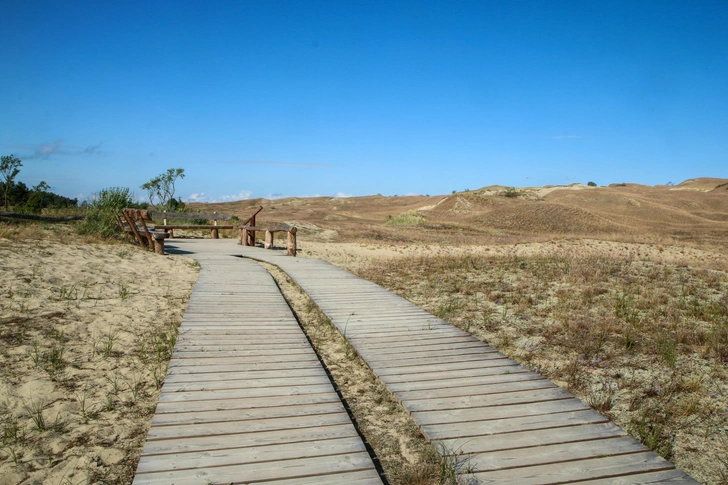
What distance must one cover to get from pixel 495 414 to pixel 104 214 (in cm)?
1377

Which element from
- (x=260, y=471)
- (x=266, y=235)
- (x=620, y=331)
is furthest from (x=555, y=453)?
(x=266, y=235)

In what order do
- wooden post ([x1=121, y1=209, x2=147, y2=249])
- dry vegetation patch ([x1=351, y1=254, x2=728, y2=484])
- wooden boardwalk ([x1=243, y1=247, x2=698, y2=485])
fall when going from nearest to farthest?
1. wooden boardwalk ([x1=243, y1=247, x2=698, y2=485])
2. dry vegetation patch ([x1=351, y1=254, x2=728, y2=484])
3. wooden post ([x1=121, y1=209, x2=147, y2=249])

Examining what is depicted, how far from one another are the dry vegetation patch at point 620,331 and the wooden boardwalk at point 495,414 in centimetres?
40

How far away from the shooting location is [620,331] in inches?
236

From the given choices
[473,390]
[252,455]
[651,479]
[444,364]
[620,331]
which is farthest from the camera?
[620,331]

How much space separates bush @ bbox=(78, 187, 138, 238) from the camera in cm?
1307

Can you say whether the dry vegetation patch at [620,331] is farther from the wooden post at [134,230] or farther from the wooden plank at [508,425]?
the wooden post at [134,230]

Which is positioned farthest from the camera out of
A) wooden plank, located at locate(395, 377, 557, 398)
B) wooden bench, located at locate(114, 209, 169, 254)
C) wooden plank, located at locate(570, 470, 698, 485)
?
wooden bench, located at locate(114, 209, 169, 254)

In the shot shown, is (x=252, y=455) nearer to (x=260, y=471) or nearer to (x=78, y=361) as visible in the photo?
(x=260, y=471)

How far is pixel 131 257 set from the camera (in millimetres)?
10469

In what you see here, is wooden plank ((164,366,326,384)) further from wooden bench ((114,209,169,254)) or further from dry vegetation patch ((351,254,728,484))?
wooden bench ((114,209,169,254))

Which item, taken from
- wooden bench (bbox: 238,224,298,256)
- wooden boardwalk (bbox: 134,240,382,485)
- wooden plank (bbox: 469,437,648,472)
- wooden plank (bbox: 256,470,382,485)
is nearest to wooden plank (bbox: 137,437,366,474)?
wooden boardwalk (bbox: 134,240,382,485)

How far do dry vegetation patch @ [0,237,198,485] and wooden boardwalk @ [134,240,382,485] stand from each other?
0.31m

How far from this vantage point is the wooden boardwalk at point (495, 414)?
110 inches
